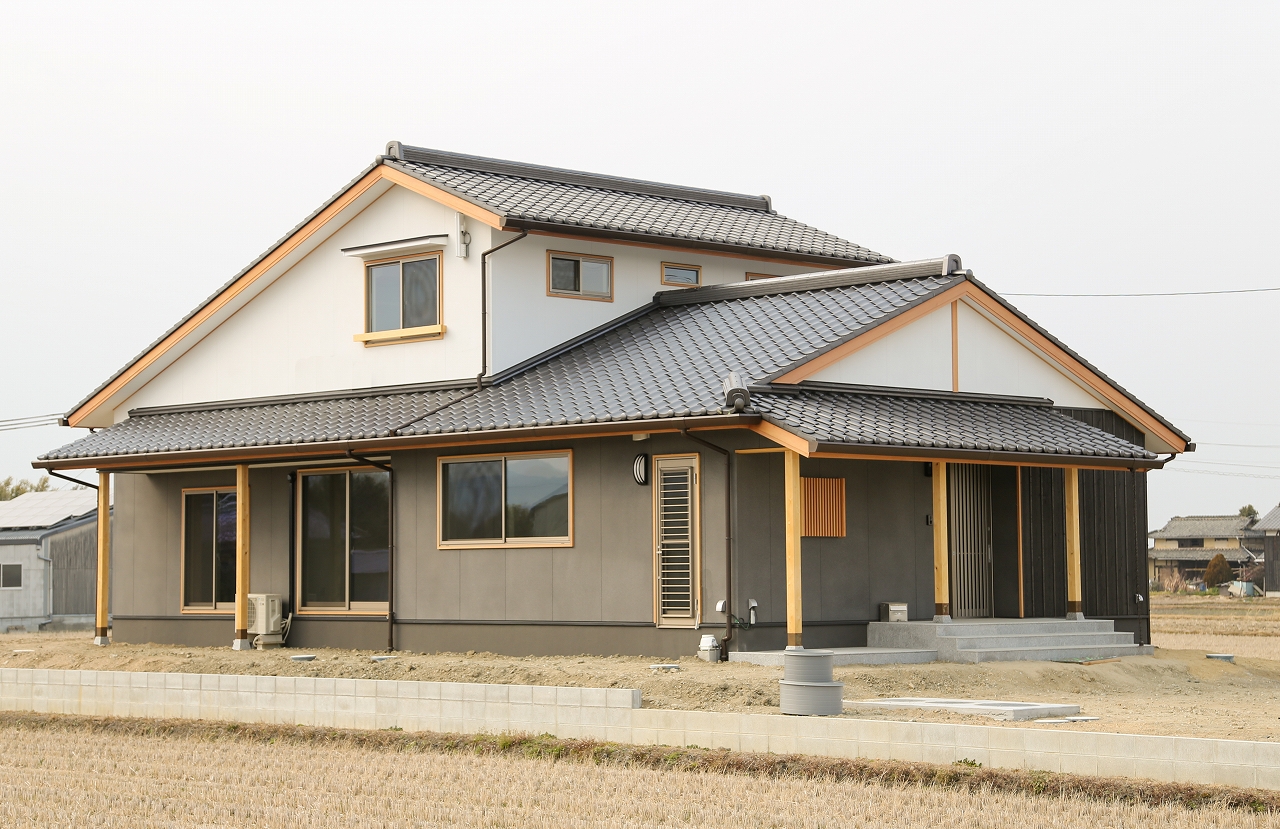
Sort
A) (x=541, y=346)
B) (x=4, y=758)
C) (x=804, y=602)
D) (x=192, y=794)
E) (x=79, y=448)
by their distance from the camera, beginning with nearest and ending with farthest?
(x=192, y=794) → (x=4, y=758) → (x=804, y=602) → (x=541, y=346) → (x=79, y=448)

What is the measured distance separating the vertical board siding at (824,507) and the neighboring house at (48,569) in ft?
88.1

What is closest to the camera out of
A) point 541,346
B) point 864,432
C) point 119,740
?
point 119,740

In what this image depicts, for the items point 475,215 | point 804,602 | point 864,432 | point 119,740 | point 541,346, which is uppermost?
point 475,215

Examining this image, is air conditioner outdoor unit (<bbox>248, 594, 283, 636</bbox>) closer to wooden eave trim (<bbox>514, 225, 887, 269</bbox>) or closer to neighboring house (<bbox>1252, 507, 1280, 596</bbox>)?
wooden eave trim (<bbox>514, 225, 887, 269</bbox>)

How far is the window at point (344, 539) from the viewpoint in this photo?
19844 mm

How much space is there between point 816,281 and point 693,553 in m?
4.75

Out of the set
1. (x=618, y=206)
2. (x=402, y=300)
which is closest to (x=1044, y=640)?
(x=618, y=206)

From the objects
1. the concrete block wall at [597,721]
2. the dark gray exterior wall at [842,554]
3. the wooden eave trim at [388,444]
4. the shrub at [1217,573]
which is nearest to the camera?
the concrete block wall at [597,721]

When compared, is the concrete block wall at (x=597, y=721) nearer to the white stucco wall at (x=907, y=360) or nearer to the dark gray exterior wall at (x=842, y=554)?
the dark gray exterior wall at (x=842, y=554)

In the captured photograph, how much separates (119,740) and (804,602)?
282 inches

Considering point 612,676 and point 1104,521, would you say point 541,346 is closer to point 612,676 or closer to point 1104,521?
point 612,676

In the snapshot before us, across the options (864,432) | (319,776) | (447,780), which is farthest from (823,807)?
(864,432)

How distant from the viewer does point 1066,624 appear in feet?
61.1

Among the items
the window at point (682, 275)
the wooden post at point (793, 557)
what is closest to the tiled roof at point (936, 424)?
the wooden post at point (793, 557)
